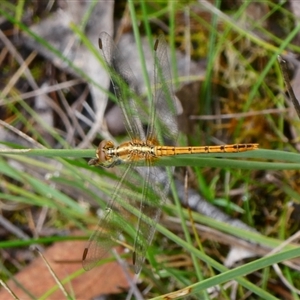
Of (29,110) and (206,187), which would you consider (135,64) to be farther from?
(206,187)

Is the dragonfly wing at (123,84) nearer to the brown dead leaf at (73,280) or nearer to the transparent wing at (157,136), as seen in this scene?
the transparent wing at (157,136)

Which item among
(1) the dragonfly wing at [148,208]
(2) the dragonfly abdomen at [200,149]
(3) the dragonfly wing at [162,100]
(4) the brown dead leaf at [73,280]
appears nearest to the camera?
(2) the dragonfly abdomen at [200,149]

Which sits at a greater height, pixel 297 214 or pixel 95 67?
pixel 95 67

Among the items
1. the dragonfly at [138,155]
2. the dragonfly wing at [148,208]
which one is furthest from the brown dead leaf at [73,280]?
the dragonfly wing at [148,208]

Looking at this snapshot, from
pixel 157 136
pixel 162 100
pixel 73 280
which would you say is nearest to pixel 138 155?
pixel 157 136

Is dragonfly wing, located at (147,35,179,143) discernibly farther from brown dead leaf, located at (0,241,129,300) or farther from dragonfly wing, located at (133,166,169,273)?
brown dead leaf, located at (0,241,129,300)

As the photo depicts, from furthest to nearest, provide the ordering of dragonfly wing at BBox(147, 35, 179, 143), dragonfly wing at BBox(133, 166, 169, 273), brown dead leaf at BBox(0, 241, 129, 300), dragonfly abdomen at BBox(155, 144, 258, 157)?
brown dead leaf at BBox(0, 241, 129, 300) → dragonfly wing at BBox(147, 35, 179, 143) → dragonfly wing at BBox(133, 166, 169, 273) → dragonfly abdomen at BBox(155, 144, 258, 157)

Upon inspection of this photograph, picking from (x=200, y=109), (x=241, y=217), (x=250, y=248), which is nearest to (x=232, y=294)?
(x=250, y=248)

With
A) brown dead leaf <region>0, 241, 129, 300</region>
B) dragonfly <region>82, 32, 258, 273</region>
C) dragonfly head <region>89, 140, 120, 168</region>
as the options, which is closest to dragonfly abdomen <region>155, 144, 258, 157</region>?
dragonfly <region>82, 32, 258, 273</region>
